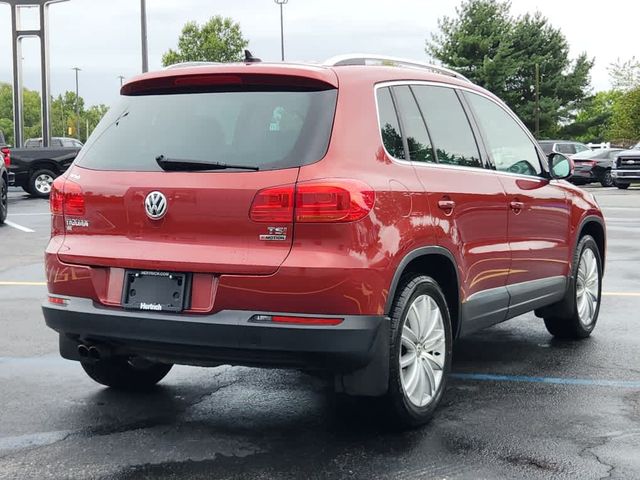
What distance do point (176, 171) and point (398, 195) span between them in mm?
1017

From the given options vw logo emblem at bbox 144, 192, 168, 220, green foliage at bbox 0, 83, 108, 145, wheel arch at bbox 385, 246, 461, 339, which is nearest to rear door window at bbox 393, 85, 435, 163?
wheel arch at bbox 385, 246, 461, 339

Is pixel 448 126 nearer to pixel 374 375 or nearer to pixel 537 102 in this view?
pixel 374 375

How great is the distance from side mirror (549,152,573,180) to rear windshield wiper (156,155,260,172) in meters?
2.95

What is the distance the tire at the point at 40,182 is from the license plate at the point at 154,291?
21.3m

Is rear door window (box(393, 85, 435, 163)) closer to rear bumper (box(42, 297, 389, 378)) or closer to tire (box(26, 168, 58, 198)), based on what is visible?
rear bumper (box(42, 297, 389, 378))

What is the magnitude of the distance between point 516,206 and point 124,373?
248 cm

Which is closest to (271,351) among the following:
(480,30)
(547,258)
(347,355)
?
(347,355)

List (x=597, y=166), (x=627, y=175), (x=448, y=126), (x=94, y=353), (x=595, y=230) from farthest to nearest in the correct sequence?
(x=597, y=166) < (x=627, y=175) < (x=595, y=230) < (x=448, y=126) < (x=94, y=353)

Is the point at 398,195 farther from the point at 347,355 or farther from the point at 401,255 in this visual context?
the point at 347,355

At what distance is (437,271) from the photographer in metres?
4.84

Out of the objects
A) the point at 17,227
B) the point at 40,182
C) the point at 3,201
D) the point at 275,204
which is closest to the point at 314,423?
the point at 275,204

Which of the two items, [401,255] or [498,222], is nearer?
[401,255]

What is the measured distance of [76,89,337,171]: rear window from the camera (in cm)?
413

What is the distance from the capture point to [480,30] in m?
62.1
